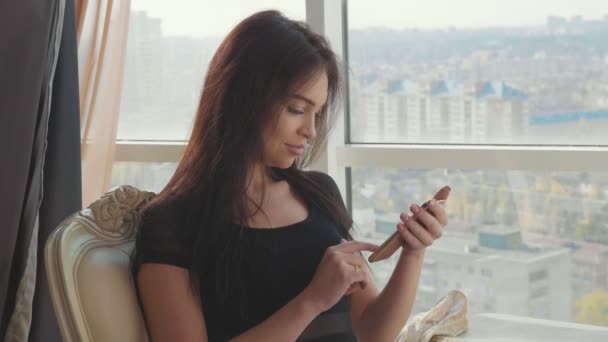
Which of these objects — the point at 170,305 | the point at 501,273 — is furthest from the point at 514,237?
the point at 170,305

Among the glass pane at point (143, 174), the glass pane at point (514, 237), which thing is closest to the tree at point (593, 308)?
the glass pane at point (514, 237)

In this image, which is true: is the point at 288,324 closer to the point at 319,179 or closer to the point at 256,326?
the point at 256,326

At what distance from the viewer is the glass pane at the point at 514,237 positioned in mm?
2248

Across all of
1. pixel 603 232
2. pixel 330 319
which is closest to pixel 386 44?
pixel 603 232

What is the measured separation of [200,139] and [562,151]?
1063mm

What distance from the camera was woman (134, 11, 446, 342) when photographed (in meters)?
1.46

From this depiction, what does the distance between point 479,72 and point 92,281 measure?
1329mm

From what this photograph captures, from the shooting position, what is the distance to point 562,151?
2.20m

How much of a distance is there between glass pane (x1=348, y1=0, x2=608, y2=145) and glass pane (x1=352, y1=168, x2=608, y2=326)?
4.6 inches

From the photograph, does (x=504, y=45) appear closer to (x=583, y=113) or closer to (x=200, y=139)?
(x=583, y=113)

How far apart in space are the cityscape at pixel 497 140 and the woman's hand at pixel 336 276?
956mm

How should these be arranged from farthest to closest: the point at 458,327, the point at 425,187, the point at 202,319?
the point at 425,187 < the point at 458,327 < the point at 202,319

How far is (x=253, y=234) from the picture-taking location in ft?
5.15

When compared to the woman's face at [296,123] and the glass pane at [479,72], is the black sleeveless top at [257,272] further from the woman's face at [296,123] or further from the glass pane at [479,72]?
the glass pane at [479,72]
